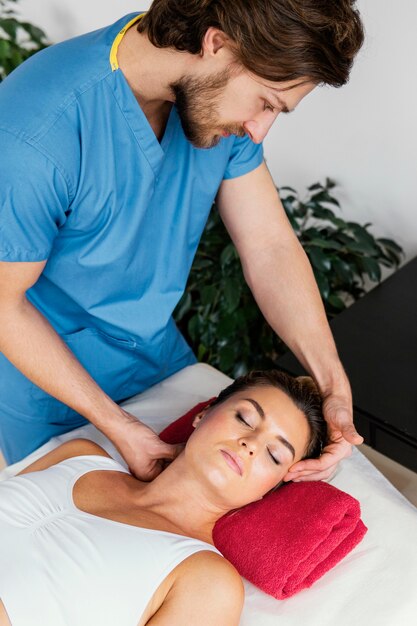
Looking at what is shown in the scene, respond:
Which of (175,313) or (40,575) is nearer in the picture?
(40,575)

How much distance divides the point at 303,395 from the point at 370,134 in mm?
905

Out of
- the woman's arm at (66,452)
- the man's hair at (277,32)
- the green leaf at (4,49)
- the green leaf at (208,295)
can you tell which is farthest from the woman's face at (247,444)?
the green leaf at (4,49)

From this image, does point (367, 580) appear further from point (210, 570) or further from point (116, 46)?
point (116, 46)

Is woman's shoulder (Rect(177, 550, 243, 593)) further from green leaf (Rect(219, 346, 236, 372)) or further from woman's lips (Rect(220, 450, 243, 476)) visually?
green leaf (Rect(219, 346, 236, 372))

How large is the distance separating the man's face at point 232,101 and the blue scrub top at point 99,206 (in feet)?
0.43

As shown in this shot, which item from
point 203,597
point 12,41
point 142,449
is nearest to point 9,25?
point 12,41

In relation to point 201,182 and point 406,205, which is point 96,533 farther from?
point 406,205

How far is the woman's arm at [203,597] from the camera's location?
1406mm

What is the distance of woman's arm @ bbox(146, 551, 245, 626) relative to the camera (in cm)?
141

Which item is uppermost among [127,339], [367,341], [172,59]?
[172,59]

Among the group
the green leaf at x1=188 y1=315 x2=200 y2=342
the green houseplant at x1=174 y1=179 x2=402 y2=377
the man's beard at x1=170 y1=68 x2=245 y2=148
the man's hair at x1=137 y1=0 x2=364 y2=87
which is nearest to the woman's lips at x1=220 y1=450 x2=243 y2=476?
the man's beard at x1=170 y1=68 x2=245 y2=148

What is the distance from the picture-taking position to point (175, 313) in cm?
262

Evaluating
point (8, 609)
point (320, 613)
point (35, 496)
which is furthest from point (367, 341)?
point (8, 609)

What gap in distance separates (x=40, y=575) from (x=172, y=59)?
36.2 inches
